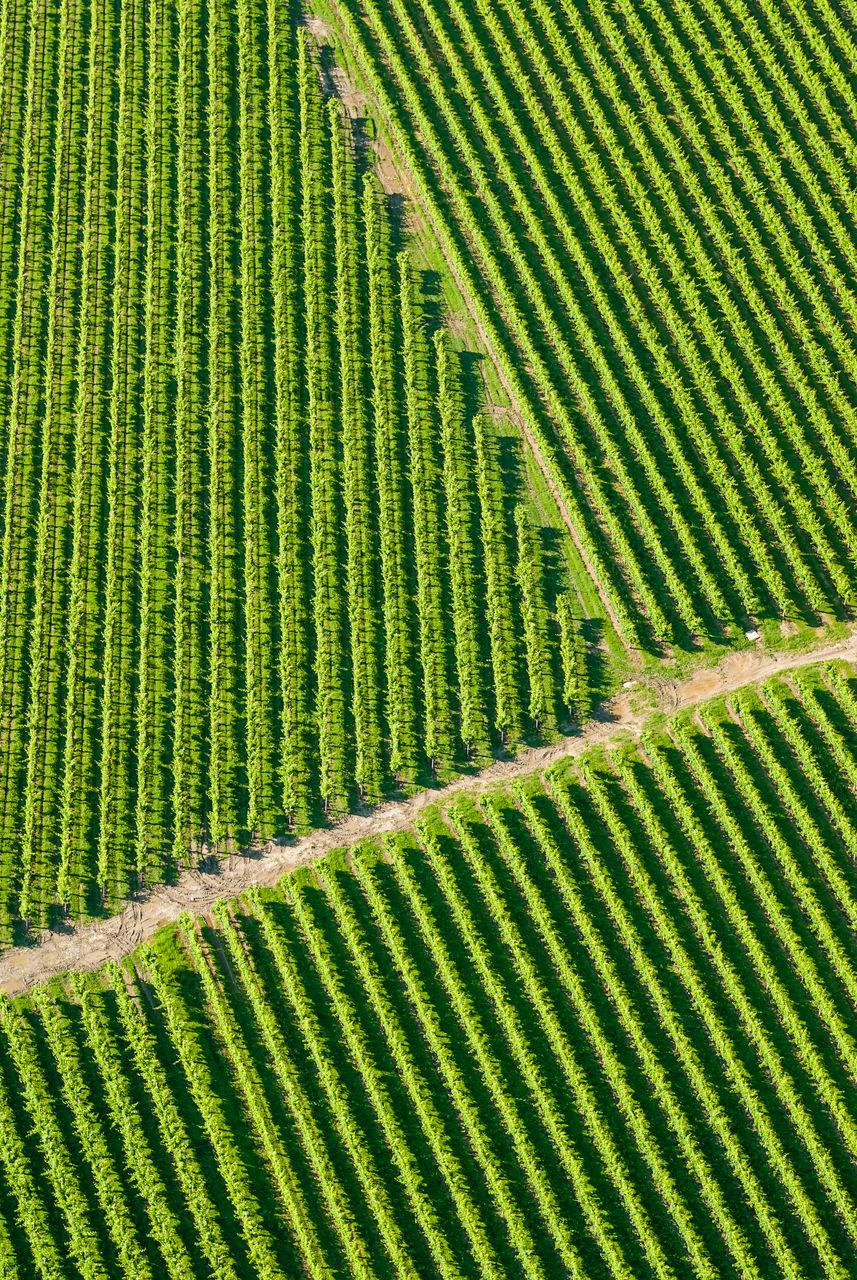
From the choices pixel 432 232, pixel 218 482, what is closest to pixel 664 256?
pixel 432 232

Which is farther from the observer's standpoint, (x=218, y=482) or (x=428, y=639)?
(x=218, y=482)

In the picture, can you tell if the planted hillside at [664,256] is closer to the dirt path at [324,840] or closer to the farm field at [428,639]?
the farm field at [428,639]

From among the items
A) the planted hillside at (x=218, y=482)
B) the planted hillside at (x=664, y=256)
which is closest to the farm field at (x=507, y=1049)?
the planted hillside at (x=218, y=482)

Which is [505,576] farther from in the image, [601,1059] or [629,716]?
[601,1059]

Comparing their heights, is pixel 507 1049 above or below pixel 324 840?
below

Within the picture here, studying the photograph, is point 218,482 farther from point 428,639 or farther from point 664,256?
point 664,256

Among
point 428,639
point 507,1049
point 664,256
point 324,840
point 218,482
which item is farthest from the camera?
point 664,256
